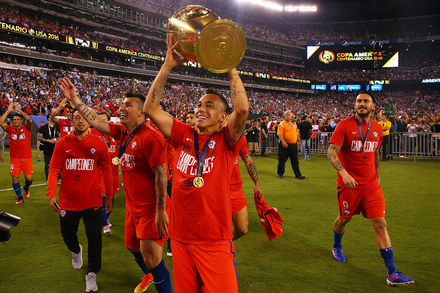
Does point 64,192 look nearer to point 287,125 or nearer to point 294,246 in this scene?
point 294,246

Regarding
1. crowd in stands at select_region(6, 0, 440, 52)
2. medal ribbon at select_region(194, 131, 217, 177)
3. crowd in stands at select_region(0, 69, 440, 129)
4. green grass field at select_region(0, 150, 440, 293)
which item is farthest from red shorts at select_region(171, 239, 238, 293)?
crowd in stands at select_region(6, 0, 440, 52)

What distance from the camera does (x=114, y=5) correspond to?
43844 mm

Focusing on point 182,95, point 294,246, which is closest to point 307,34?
point 182,95

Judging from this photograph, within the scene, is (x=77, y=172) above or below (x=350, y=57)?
below

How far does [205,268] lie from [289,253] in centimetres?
299

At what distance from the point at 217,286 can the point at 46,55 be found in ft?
124

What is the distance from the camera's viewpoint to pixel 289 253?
15.8 ft

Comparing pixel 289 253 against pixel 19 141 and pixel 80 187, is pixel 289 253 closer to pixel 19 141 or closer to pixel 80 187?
A: pixel 80 187

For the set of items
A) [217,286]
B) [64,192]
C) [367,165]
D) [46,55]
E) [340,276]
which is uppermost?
[46,55]

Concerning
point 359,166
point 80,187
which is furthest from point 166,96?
point 359,166

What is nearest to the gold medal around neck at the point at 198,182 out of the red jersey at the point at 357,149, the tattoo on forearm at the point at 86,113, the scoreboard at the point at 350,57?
the tattoo on forearm at the point at 86,113

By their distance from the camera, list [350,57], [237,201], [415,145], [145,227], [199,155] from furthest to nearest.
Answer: [350,57], [415,145], [237,201], [145,227], [199,155]

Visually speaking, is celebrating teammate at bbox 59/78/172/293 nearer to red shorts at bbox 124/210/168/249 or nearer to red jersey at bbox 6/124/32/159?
red shorts at bbox 124/210/168/249

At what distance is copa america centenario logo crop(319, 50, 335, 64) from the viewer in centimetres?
4947
